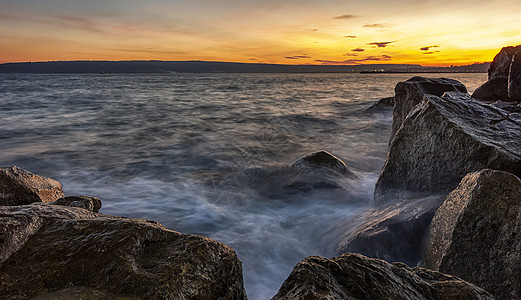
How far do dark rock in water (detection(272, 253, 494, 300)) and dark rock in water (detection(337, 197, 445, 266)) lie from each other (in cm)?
152

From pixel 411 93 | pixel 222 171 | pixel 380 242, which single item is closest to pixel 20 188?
pixel 380 242

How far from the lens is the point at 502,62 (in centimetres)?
1327

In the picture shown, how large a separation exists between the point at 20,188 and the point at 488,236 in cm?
457

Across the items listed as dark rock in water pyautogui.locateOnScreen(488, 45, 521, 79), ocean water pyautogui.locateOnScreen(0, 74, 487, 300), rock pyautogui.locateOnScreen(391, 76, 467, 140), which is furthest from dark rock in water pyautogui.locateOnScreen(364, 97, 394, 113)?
rock pyautogui.locateOnScreen(391, 76, 467, 140)

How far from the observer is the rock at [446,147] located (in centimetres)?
329

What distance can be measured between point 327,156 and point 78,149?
327 inches

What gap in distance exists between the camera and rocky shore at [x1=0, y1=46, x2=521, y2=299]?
1533 mm

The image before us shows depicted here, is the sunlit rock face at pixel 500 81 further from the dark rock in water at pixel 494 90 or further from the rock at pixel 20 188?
the rock at pixel 20 188

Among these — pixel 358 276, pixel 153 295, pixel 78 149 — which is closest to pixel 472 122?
pixel 358 276

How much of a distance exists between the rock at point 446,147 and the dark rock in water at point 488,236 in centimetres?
92

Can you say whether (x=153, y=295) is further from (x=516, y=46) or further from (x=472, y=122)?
(x=516, y=46)

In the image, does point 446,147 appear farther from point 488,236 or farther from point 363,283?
point 363,283

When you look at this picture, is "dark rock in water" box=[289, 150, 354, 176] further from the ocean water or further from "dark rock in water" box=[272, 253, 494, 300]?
"dark rock in water" box=[272, 253, 494, 300]

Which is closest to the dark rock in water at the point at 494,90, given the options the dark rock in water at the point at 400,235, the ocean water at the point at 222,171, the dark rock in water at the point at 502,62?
the dark rock in water at the point at 502,62
